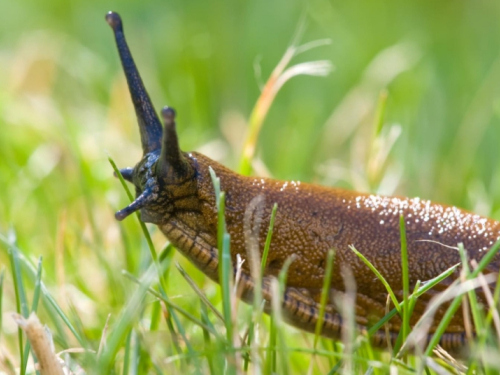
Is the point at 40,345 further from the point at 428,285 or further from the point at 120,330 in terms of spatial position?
the point at 428,285

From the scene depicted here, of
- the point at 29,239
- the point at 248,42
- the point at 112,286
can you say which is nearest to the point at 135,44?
the point at 248,42

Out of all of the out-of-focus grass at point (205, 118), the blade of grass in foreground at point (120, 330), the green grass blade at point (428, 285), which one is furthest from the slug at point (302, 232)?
the blade of grass in foreground at point (120, 330)

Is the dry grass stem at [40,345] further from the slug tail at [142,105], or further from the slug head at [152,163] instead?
the slug tail at [142,105]

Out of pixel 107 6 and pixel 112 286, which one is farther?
pixel 107 6

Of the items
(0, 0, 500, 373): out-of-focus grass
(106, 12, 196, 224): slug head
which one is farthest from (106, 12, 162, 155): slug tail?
(0, 0, 500, 373): out-of-focus grass

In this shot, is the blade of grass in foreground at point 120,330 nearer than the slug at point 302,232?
Yes

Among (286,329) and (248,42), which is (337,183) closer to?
(286,329)

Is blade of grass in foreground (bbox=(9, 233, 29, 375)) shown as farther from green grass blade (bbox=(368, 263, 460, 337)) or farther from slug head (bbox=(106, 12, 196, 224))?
green grass blade (bbox=(368, 263, 460, 337))
